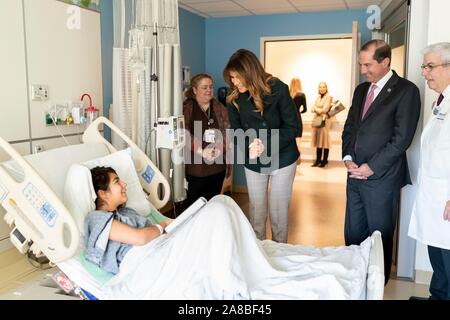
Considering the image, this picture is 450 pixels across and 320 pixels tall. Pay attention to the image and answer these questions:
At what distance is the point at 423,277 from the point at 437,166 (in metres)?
1.04

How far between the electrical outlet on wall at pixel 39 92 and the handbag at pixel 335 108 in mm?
5208

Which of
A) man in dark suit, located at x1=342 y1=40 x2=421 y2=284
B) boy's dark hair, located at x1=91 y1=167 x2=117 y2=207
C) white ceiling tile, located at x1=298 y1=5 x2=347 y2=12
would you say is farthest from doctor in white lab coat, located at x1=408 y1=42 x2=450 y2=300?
white ceiling tile, located at x1=298 y1=5 x2=347 y2=12

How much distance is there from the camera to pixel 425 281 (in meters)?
2.80

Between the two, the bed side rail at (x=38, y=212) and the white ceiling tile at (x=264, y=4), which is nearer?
the bed side rail at (x=38, y=212)

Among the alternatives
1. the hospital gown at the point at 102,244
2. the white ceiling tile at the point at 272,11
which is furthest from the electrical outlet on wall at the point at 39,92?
the white ceiling tile at the point at 272,11

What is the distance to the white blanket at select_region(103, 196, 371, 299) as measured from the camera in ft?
5.75

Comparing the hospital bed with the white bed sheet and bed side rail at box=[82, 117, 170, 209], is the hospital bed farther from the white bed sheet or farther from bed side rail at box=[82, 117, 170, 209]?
bed side rail at box=[82, 117, 170, 209]

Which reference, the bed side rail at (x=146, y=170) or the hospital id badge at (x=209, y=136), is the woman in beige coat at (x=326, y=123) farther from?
the bed side rail at (x=146, y=170)

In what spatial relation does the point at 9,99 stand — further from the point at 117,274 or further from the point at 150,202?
the point at 117,274

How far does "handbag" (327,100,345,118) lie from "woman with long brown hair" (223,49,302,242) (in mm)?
4795

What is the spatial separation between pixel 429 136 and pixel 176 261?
1.39 m

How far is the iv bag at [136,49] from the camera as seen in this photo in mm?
3062

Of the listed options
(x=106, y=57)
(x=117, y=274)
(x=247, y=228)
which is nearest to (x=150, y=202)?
(x=117, y=274)

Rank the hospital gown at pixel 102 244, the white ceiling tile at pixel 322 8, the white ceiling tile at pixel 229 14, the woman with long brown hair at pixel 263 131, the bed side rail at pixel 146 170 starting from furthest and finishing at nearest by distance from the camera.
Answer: the white ceiling tile at pixel 229 14 → the white ceiling tile at pixel 322 8 → the bed side rail at pixel 146 170 → the woman with long brown hair at pixel 263 131 → the hospital gown at pixel 102 244
